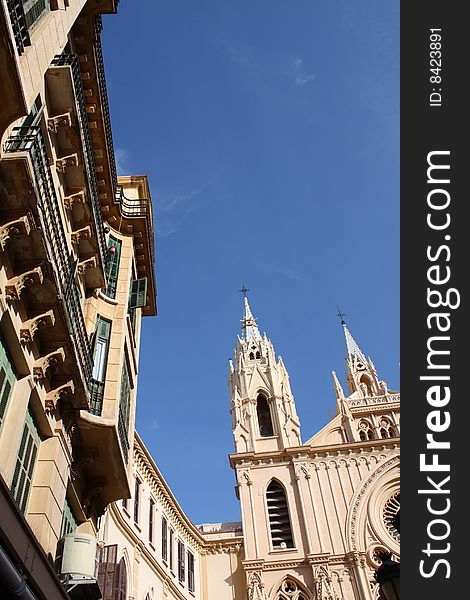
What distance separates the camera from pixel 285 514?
100ft

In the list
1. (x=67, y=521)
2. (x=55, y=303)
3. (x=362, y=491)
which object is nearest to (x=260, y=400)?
(x=362, y=491)

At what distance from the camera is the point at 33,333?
9297 mm

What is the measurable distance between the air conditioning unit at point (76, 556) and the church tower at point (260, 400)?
23.4 metres

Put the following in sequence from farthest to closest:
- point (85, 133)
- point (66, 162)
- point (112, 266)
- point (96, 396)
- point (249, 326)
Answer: point (249, 326), point (112, 266), point (96, 396), point (85, 133), point (66, 162)

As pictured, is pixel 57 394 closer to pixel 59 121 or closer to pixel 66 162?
pixel 66 162

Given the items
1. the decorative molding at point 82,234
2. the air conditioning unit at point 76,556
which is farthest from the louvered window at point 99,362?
the air conditioning unit at point 76,556

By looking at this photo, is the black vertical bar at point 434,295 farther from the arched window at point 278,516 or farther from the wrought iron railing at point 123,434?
the arched window at point 278,516

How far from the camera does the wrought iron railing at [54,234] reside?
8516mm

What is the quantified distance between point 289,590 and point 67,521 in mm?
20246

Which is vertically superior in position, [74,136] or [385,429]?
[385,429]

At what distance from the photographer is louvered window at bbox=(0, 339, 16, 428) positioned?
27.9ft

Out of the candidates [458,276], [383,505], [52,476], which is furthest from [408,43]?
[383,505]

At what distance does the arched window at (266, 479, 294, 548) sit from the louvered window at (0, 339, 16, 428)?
23938 millimetres

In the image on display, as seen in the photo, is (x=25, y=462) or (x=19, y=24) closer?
(x=19, y=24)
